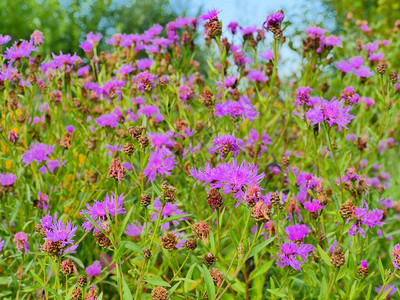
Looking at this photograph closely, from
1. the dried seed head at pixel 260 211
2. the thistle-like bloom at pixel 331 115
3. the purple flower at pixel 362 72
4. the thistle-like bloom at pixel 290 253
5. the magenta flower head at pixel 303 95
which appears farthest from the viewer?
the purple flower at pixel 362 72

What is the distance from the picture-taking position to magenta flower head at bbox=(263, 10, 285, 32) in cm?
121

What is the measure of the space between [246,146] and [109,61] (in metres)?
0.83

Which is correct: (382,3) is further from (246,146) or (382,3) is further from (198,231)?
(198,231)

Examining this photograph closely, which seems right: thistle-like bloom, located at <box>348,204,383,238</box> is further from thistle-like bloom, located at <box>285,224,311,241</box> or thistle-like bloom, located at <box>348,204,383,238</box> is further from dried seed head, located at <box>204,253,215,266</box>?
dried seed head, located at <box>204,253,215,266</box>

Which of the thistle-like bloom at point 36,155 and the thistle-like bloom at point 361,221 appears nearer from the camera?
the thistle-like bloom at point 361,221

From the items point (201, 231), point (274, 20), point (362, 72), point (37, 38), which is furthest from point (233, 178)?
point (37, 38)

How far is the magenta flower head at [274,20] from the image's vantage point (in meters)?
1.21

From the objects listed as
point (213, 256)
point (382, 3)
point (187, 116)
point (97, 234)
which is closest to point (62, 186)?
point (187, 116)

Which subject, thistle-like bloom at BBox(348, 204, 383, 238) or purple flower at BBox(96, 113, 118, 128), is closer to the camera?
thistle-like bloom at BBox(348, 204, 383, 238)

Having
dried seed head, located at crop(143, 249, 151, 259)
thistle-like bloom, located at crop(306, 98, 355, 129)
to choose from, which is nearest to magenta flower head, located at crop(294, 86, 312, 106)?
thistle-like bloom, located at crop(306, 98, 355, 129)

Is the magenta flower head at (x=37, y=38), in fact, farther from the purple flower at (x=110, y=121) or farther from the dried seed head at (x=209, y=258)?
the dried seed head at (x=209, y=258)

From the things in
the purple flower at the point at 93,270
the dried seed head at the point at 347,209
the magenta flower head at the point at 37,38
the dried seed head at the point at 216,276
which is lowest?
the purple flower at the point at 93,270

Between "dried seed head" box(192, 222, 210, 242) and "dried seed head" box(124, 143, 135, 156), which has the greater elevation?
"dried seed head" box(124, 143, 135, 156)

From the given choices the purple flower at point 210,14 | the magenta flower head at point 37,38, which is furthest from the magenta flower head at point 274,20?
the magenta flower head at point 37,38
